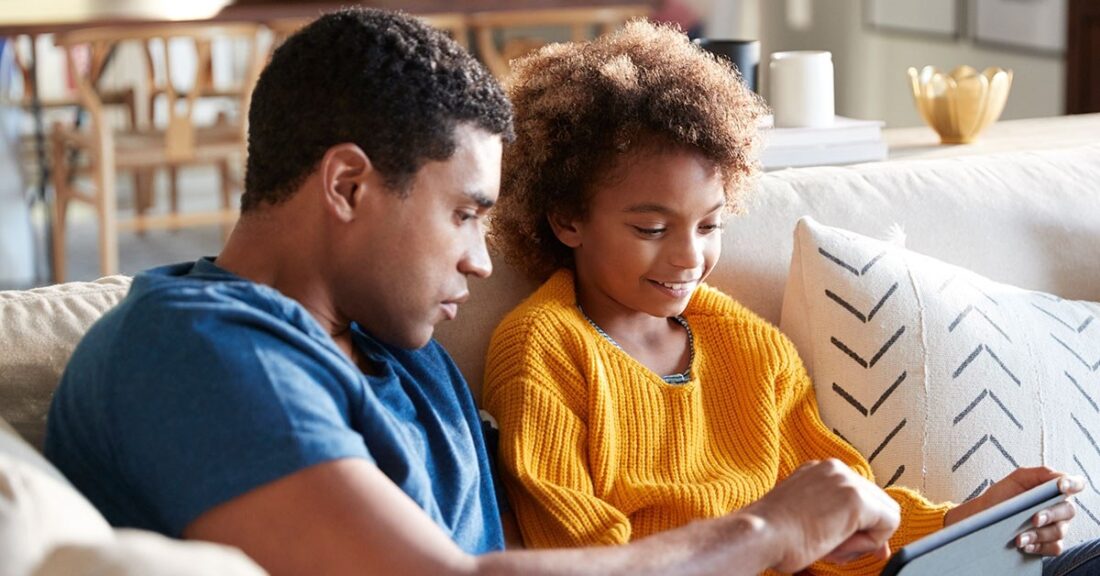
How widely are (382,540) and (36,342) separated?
1.71ft

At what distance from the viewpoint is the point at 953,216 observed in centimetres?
176

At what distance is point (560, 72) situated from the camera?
1504 millimetres

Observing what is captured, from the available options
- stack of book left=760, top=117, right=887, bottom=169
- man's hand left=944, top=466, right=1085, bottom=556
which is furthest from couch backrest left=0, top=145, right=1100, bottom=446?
man's hand left=944, top=466, right=1085, bottom=556

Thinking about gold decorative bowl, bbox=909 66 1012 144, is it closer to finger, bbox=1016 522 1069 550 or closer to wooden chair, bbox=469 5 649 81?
finger, bbox=1016 522 1069 550

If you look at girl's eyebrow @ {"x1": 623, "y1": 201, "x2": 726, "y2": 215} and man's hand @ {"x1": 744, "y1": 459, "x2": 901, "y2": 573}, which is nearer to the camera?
man's hand @ {"x1": 744, "y1": 459, "x2": 901, "y2": 573}

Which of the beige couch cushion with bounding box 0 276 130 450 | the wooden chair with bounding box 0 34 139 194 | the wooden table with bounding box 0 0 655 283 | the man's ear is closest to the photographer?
the man's ear

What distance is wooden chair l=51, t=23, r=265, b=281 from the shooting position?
388 cm

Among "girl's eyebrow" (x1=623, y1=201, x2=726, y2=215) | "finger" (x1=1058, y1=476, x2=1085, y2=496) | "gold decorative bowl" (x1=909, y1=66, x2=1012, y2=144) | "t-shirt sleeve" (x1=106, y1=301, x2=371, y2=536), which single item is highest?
"gold decorative bowl" (x1=909, y1=66, x2=1012, y2=144)

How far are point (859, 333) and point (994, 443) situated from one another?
19 cm

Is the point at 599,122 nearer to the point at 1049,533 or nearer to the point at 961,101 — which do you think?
the point at 1049,533

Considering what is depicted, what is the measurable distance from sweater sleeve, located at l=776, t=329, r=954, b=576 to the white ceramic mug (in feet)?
1.75

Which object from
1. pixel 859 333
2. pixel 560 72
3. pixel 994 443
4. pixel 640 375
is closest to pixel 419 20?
pixel 560 72

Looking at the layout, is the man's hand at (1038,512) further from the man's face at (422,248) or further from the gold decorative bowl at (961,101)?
the gold decorative bowl at (961,101)

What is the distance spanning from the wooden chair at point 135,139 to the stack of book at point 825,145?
223cm
